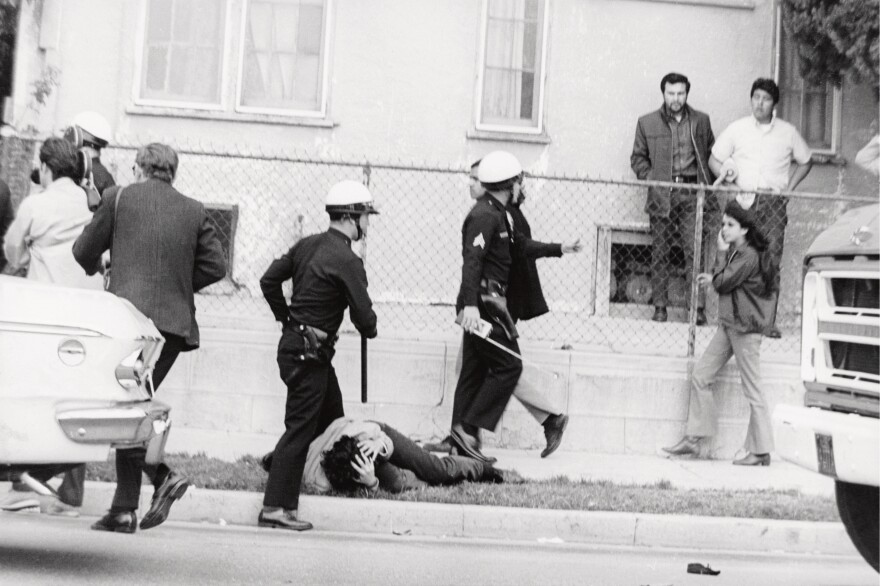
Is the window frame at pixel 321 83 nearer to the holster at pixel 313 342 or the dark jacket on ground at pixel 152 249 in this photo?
the holster at pixel 313 342

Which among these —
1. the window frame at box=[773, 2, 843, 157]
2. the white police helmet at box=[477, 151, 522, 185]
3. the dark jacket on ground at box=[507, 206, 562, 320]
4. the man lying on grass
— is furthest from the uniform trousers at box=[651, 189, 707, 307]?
the man lying on grass

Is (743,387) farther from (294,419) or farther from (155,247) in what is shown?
(155,247)

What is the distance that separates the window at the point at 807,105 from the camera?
1302 cm

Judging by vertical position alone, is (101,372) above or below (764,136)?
below

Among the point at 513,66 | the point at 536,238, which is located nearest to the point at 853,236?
the point at 536,238

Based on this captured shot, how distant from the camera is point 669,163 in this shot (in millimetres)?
12000

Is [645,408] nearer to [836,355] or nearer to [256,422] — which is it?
[256,422]

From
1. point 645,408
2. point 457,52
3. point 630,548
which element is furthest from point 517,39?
point 630,548

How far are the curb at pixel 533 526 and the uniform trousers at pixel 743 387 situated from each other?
225 cm

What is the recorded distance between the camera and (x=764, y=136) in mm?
11969

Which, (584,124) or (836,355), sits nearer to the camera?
(836,355)

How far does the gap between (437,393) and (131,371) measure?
Answer: 498 cm

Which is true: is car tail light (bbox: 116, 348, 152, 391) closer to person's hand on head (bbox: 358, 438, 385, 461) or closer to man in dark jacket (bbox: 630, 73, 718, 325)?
person's hand on head (bbox: 358, 438, 385, 461)

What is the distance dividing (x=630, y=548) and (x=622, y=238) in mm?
5256
